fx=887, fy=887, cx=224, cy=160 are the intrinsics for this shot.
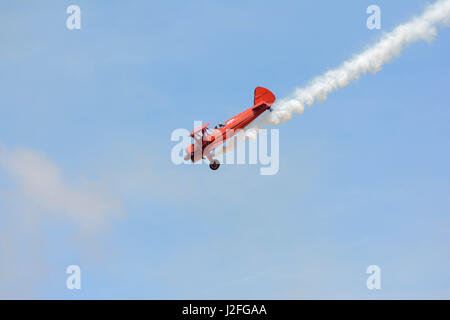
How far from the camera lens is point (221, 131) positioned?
293ft

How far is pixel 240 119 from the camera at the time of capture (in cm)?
9050

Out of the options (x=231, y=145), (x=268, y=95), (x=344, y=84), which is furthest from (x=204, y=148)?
(x=344, y=84)

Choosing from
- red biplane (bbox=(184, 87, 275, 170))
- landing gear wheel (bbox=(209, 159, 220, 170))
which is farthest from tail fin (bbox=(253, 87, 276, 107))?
landing gear wheel (bbox=(209, 159, 220, 170))

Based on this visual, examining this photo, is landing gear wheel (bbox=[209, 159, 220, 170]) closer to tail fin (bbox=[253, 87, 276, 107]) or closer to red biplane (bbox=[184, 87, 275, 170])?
red biplane (bbox=[184, 87, 275, 170])

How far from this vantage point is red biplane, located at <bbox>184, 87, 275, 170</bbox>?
289 feet

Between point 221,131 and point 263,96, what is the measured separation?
6.03m

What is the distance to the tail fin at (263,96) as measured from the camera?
91.2 m

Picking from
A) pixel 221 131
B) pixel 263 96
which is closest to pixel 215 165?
pixel 221 131

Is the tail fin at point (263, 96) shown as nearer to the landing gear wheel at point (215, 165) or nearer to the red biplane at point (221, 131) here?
the red biplane at point (221, 131)

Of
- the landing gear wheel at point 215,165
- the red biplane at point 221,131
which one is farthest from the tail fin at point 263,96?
the landing gear wheel at point 215,165
